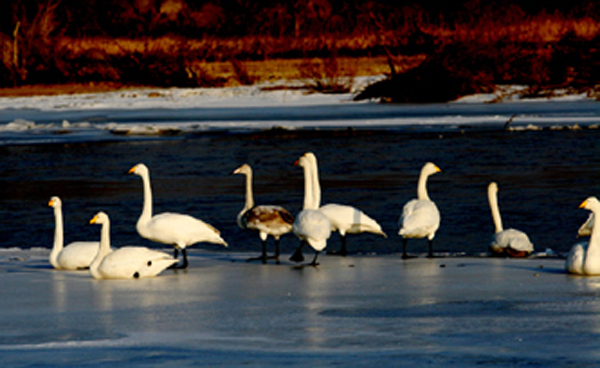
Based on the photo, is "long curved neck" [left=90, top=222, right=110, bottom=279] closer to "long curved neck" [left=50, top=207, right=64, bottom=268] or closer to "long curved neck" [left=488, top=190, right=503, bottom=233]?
"long curved neck" [left=50, top=207, right=64, bottom=268]

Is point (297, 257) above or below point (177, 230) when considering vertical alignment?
below

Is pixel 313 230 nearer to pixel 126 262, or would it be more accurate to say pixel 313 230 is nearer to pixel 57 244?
pixel 126 262

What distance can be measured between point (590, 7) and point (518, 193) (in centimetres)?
3591

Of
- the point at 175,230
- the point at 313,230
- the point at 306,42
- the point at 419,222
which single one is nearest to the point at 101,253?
the point at 175,230

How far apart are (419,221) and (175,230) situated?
2.13 m

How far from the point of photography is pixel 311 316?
6562 mm

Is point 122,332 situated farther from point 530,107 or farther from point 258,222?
point 530,107

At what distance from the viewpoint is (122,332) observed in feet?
20.2

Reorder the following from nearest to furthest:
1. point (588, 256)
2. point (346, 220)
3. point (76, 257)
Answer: point (588, 256), point (76, 257), point (346, 220)

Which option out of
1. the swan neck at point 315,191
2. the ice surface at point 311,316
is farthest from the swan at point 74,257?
the swan neck at point 315,191

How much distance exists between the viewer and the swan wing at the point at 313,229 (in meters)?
8.92

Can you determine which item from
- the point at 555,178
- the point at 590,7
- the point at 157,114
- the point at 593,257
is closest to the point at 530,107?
the point at 157,114

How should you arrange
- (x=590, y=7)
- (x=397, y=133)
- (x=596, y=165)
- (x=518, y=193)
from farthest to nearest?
(x=590, y=7) < (x=397, y=133) < (x=596, y=165) < (x=518, y=193)

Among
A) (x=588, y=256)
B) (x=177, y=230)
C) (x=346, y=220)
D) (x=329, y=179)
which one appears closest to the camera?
(x=588, y=256)
